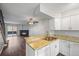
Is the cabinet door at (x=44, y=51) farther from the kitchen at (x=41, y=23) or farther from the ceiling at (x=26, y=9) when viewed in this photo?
the ceiling at (x=26, y=9)

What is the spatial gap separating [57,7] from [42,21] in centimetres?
30

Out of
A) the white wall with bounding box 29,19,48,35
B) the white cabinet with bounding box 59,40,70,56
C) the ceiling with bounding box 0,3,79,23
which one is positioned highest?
the ceiling with bounding box 0,3,79,23

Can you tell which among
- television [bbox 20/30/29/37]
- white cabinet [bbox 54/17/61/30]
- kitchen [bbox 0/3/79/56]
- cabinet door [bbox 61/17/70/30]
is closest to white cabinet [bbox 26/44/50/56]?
kitchen [bbox 0/3/79/56]

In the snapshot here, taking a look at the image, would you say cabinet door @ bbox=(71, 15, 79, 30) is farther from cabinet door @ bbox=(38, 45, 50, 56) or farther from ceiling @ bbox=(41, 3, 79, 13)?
cabinet door @ bbox=(38, 45, 50, 56)

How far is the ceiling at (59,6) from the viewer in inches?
37.8

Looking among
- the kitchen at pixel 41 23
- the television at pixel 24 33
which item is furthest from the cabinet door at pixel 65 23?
the television at pixel 24 33

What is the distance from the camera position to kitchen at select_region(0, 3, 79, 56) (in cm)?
97

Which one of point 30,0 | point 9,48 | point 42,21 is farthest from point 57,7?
point 9,48

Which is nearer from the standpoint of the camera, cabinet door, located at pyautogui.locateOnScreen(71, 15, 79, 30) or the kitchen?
the kitchen

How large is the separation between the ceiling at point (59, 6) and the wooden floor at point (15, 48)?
64 cm

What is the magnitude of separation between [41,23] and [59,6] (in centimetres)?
36

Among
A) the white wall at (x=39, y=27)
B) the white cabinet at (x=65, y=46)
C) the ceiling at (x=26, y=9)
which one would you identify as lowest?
the white cabinet at (x=65, y=46)

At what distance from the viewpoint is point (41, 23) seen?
103 centimetres

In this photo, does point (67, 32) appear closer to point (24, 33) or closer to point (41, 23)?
point (41, 23)
